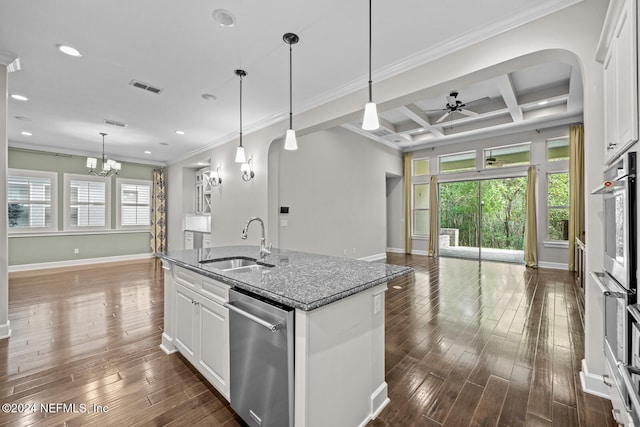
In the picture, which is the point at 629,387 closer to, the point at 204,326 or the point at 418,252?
the point at 204,326

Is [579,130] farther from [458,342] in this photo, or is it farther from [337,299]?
[337,299]

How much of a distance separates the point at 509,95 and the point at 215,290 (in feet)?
17.3

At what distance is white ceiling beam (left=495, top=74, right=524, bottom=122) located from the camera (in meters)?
4.09

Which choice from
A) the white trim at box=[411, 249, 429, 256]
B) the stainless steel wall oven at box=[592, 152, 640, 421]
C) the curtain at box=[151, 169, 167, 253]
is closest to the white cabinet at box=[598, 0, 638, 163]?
the stainless steel wall oven at box=[592, 152, 640, 421]

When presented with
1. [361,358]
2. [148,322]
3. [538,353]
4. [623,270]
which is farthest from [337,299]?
[148,322]

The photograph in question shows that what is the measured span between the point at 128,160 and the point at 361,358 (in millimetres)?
8698

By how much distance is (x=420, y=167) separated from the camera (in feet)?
27.6

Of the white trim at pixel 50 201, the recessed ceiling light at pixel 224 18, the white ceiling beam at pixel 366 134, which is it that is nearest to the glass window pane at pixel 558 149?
the white ceiling beam at pixel 366 134

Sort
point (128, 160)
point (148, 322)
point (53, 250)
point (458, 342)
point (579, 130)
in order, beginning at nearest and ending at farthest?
1. point (458, 342)
2. point (148, 322)
3. point (579, 130)
4. point (53, 250)
5. point (128, 160)

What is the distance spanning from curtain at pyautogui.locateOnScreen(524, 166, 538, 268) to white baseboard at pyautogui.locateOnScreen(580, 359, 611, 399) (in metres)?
5.22

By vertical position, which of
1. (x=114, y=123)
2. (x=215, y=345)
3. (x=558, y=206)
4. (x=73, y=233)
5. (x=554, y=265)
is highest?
(x=114, y=123)

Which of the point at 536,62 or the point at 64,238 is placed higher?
the point at 536,62

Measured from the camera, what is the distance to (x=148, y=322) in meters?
3.34

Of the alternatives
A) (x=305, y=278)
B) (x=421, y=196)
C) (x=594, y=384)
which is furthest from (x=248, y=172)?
(x=421, y=196)
